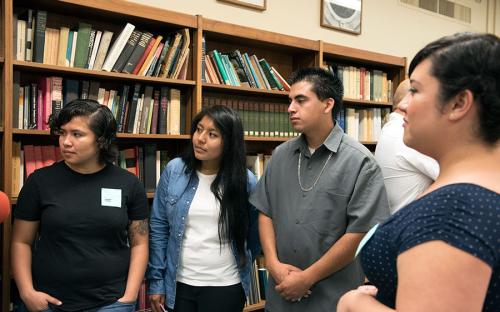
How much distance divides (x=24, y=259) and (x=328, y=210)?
1.24 meters

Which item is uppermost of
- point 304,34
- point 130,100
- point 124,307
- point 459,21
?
point 459,21

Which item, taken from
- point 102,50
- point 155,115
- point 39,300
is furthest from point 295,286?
point 102,50

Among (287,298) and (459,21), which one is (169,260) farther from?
(459,21)

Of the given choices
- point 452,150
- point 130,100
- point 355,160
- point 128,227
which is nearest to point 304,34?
point 130,100

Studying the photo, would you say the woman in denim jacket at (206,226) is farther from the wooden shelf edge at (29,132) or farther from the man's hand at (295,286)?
the wooden shelf edge at (29,132)

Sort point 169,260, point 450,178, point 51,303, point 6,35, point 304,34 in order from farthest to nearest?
point 304,34, point 6,35, point 169,260, point 51,303, point 450,178

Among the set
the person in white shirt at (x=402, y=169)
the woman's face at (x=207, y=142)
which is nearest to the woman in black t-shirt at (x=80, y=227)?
the woman's face at (x=207, y=142)

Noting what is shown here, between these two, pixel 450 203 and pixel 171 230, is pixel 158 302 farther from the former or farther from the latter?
pixel 450 203

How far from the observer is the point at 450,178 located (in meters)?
0.76

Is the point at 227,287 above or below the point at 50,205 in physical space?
below

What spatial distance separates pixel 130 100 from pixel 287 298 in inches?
59.9

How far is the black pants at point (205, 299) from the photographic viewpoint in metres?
1.82

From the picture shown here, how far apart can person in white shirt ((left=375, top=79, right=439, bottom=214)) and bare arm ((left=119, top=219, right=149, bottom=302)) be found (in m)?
1.14

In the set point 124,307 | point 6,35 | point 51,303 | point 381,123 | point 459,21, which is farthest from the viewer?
point 459,21
